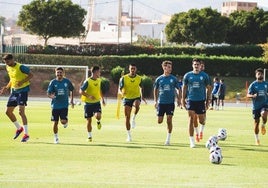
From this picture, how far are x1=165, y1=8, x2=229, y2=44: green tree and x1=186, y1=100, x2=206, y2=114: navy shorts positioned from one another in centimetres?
8103

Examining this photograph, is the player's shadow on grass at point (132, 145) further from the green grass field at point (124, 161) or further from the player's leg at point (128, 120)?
the player's leg at point (128, 120)

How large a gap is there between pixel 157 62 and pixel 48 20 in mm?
19464

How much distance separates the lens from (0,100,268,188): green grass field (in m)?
15.1

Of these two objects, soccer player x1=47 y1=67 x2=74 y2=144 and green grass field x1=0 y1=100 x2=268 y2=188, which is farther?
soccer player x1=47 y1=67 x2=74 y2=144

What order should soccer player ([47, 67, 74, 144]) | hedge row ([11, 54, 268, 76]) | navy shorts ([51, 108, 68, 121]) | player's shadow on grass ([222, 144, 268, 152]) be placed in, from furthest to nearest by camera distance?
hedge row ([11, 54, 268, 76])
navy shorts ([51, 108, 68, 121])
soccer player ([47, 67, 74, 144])
player's shadow on grass ([222, 144, 268, 152])

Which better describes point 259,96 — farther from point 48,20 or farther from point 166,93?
point 48,20

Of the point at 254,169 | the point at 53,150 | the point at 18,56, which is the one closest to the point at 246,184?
the point at 254,169

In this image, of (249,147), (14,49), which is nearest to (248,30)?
(14,49)

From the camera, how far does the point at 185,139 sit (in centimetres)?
2559

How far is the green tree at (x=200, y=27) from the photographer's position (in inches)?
4107

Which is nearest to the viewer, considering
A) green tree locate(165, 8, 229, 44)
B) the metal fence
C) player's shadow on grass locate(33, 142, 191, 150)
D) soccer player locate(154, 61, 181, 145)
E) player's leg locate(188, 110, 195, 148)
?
player's shadow on grass locate(33, 142, 191, 150)

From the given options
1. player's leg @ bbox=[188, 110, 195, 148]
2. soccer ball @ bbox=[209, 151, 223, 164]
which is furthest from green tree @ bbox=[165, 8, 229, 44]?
soccer ball @ bbox=[209, 151, 223, 164]

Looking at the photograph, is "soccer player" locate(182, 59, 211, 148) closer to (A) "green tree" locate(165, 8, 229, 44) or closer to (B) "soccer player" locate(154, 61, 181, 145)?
(B) "soccer player" locate(154, 61, 181, 145)

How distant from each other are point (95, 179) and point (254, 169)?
3.75m
